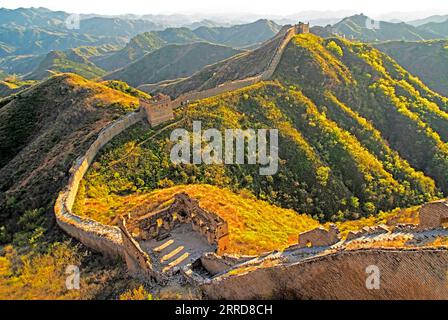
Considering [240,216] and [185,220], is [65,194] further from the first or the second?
[240,216]

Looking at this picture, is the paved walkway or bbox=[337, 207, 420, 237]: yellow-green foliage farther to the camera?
bbox=[337, 207, 420, 237]: yellow-green foliage

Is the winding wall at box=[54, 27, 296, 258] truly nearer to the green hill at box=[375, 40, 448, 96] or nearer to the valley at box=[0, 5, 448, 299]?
the valley at box=[0, 5, 448, 299]

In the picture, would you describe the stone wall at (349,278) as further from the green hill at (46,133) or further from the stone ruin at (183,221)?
the green hill at (46,133)

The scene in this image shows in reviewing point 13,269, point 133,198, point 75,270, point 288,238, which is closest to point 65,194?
point 133,198
